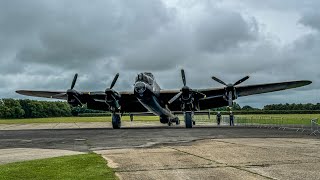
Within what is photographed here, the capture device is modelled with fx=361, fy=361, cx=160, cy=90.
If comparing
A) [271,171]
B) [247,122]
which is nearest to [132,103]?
[247,122]

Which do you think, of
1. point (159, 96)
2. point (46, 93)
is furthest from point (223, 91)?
point (46, 93)

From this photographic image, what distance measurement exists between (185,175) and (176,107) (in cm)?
3859

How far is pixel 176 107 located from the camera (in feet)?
158

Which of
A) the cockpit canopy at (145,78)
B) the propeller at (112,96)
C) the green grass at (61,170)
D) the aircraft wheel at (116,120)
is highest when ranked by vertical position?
the cockpit canopy at (145,78)

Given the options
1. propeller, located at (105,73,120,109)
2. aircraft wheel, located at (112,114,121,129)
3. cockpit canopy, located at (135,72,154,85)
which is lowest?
aircraft wheel, located at (112,114,121,129)

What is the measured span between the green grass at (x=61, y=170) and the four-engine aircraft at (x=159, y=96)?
26.9m

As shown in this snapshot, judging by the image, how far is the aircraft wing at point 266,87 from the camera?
4148 centimetres

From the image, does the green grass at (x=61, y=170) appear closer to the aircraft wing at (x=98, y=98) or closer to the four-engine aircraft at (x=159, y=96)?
the four-engine aircraft at (x=159, y=96)

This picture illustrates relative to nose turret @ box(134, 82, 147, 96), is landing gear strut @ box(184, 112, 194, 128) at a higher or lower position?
lower

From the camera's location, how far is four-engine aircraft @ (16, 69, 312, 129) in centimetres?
4066

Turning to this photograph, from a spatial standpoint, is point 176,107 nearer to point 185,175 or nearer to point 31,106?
point 185,175

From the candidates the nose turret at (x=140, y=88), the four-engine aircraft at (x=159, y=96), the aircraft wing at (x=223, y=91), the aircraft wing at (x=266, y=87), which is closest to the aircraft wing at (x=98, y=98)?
the four-engine aircraft at (x=159, y=96)

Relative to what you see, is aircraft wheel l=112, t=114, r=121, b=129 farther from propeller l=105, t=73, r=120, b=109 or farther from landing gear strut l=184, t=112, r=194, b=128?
landing gear strut l=184, t=112, r=194, b=128

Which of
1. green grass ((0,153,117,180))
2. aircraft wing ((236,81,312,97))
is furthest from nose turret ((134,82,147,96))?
green grass ((0,153,117,180))
